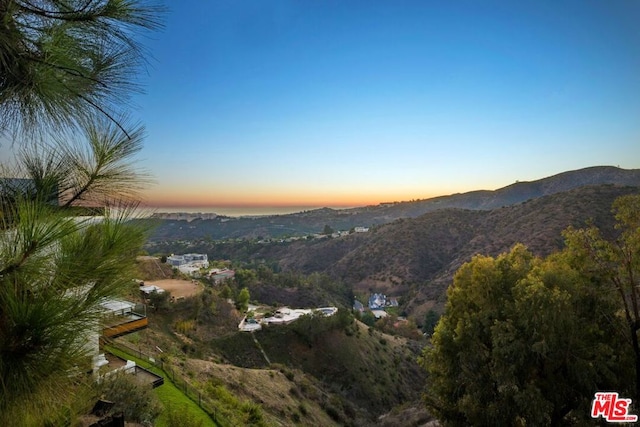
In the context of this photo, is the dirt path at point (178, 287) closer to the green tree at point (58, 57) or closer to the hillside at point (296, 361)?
the hillside at point (296, 361)

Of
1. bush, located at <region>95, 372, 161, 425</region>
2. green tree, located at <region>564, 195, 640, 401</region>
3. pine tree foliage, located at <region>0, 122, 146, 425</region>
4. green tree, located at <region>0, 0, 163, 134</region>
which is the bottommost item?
bush, located at <region>95, 372, 161, 425</region>

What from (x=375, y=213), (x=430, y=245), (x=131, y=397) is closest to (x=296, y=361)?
(x=131, y=397)

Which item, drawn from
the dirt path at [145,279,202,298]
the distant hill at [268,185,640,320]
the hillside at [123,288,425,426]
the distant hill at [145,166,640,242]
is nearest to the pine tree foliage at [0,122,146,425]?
the hillside at [123,288,425,426]

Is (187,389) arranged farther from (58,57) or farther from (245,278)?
(245,278)

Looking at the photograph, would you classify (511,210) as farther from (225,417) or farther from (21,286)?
(21,286)

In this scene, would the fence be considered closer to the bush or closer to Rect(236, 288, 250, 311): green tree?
the bush
